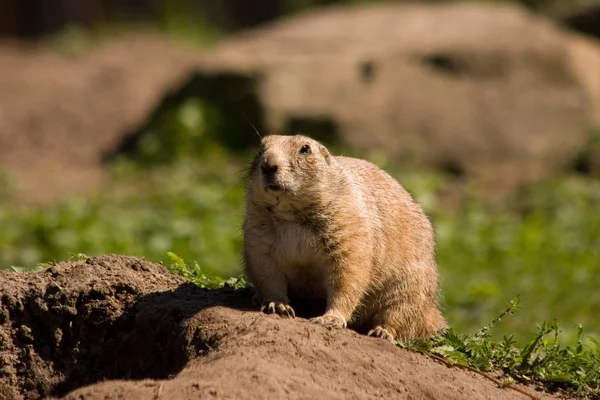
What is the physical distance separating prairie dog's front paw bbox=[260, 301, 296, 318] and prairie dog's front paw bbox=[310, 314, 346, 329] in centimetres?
13

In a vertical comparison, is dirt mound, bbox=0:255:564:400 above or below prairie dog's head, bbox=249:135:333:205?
below

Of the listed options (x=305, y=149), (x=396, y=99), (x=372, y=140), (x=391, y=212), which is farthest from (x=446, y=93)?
(x=305, y=149)

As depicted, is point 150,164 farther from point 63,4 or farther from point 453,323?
point 63,4

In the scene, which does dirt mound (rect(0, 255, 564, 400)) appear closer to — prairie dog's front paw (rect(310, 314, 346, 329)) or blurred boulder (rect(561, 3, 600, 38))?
prairie dog's front paw (rect(310, 314, 346, 329))

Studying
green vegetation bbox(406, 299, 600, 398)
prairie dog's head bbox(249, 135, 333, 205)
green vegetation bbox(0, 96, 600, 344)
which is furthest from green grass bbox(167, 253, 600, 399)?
green vegetation bbox(0, 96, 600, 344)

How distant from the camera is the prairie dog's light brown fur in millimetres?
5754

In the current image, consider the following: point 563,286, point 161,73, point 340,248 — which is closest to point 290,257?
point 340,248

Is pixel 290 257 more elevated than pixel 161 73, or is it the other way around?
pixel 290 257

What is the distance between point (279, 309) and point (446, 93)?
34.3 feet

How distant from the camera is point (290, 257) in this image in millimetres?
5766

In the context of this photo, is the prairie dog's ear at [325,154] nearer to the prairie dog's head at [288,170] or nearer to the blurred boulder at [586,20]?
the prairie dog's head at [288,170]

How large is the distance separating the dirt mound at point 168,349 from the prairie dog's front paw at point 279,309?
0.10m

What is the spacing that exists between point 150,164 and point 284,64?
8.15ft

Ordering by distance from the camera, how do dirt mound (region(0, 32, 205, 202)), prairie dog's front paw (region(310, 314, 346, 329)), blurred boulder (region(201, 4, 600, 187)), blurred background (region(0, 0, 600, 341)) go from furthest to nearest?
dirt mound (region(0, 32, 205, 202)), blurred boulder (region(201, 4, 600, 187)), blurred background (region(0, 0, 600, 341)), prairie dog's front paw (region(310, 314, 346, 329))
